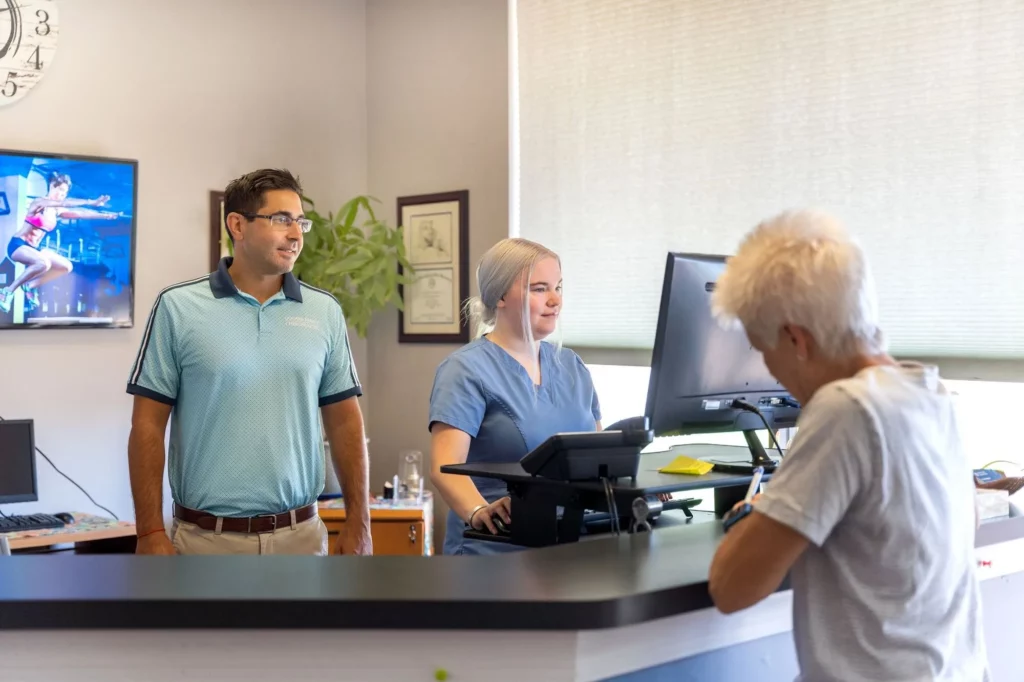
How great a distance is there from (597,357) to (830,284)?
2.84 meters

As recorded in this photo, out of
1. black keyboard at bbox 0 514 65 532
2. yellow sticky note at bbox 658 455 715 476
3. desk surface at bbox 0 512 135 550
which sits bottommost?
desk surface at bbox 0 512 135 550

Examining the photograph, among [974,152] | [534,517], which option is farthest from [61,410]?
[974,152]

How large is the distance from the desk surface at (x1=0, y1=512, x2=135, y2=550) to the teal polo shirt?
3.34 feet

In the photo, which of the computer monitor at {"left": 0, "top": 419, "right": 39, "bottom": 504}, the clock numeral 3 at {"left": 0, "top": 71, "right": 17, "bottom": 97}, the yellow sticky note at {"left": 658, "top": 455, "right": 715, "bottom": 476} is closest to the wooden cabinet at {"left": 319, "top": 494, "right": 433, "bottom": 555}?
the computer monitor at {"left": 0, "top": 419, "right": 39, "bottom": 504}

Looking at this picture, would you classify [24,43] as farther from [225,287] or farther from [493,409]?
[493,409]

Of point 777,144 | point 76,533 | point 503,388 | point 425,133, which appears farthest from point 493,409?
point 425,133

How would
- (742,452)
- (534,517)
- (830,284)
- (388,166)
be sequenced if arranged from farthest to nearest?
(388,166) < (742,452) < (534,517) < (830,284)

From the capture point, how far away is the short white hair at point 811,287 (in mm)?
1357

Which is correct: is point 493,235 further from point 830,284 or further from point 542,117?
point 830,284

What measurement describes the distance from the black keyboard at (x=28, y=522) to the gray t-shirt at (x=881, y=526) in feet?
9.64

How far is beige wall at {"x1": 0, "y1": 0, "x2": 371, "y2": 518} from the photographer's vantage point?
4.07 m

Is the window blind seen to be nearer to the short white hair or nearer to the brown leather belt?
the brown leather belt

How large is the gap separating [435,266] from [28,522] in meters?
1.97

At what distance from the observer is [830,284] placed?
1352mm
